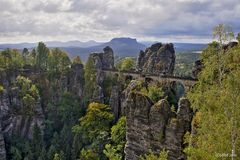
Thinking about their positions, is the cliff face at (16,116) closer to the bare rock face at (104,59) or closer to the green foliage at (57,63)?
the green foliage at (57,63)

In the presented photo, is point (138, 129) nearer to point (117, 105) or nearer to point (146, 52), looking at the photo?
point (117, 105)

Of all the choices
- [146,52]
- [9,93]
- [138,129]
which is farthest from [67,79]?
[138,129]

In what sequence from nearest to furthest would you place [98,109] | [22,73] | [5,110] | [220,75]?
[220,75]
[98,109]
[5,110]
[22,73]

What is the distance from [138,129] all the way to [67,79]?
157ft

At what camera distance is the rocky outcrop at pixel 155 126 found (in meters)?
34.5

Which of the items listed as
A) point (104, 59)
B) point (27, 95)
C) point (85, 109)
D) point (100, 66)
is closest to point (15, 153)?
point (27, 95)

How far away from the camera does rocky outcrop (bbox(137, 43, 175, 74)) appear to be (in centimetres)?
6738

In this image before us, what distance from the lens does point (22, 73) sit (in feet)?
282

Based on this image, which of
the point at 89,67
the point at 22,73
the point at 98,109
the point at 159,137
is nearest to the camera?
the point at 159,137

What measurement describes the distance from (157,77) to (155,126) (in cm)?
3057

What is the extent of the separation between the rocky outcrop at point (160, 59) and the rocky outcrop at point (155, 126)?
3053 cm

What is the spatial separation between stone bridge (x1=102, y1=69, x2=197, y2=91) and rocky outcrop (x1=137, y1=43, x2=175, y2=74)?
6.09 ft

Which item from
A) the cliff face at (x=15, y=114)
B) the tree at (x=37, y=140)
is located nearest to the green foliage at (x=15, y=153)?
the cliff face at (x=15, y=114)

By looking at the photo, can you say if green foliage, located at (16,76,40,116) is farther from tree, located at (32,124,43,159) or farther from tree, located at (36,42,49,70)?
tree, located at (36,42,49,70)
